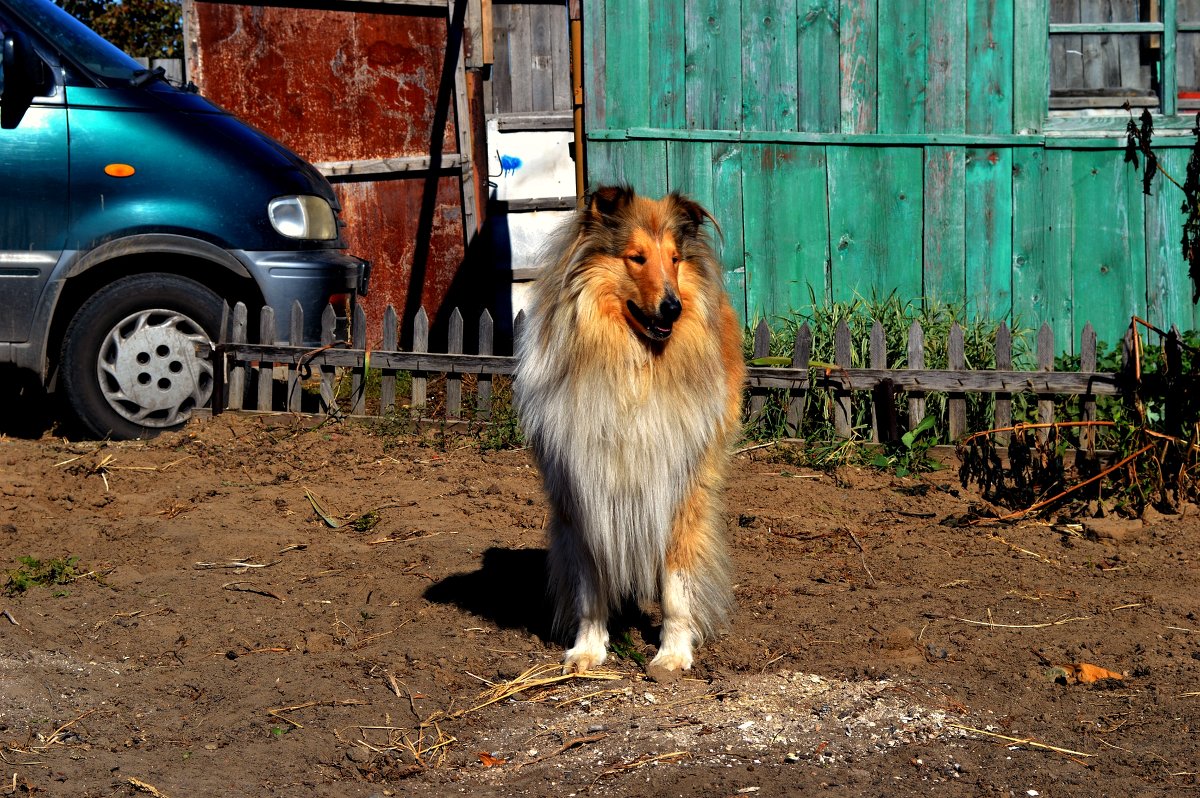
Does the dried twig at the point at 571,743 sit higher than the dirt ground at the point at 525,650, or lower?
lower

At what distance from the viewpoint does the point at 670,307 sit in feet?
12.3

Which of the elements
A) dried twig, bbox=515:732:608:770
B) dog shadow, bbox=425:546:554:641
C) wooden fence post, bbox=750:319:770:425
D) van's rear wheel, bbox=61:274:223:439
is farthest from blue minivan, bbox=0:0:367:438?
dried twig, bbox=515:732:608:770

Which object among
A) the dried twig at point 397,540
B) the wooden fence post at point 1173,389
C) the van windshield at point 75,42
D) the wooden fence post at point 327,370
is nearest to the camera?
the dried twig at point 397,540

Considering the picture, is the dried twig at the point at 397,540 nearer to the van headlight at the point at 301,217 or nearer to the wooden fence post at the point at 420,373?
the wooden fence post at the point at 420,373

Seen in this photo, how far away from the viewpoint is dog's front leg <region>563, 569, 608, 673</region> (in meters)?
4.13

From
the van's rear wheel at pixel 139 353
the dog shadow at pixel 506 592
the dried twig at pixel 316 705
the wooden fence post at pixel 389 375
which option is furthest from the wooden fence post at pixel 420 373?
the dried twig at pixel 316 705

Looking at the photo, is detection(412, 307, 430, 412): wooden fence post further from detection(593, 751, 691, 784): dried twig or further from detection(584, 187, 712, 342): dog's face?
detection(593, 751, 691, 784): dried twig

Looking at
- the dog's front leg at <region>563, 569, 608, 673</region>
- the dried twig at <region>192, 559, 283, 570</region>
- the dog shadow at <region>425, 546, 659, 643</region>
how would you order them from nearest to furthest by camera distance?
the dog's front leg at <region>563, 569, 608, 673</region> < the dog shadow at <region>425, 546, 659, 643</region> < the dried twig at <region>192, 559, 283, 570</region>

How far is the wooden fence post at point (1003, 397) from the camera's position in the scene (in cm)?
668

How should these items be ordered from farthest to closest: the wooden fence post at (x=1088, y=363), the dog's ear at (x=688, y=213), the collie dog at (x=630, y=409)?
the wooden fence post at (x=1088, y=363) < the dog's ear at (x=688, y=213) < the collie dog at (x=630, y=409)

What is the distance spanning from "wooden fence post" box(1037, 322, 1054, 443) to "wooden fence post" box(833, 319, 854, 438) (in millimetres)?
1067

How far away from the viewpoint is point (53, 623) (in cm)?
438

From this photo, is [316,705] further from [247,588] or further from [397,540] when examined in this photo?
[397,540]

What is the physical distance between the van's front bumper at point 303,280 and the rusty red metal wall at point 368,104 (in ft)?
7.41
